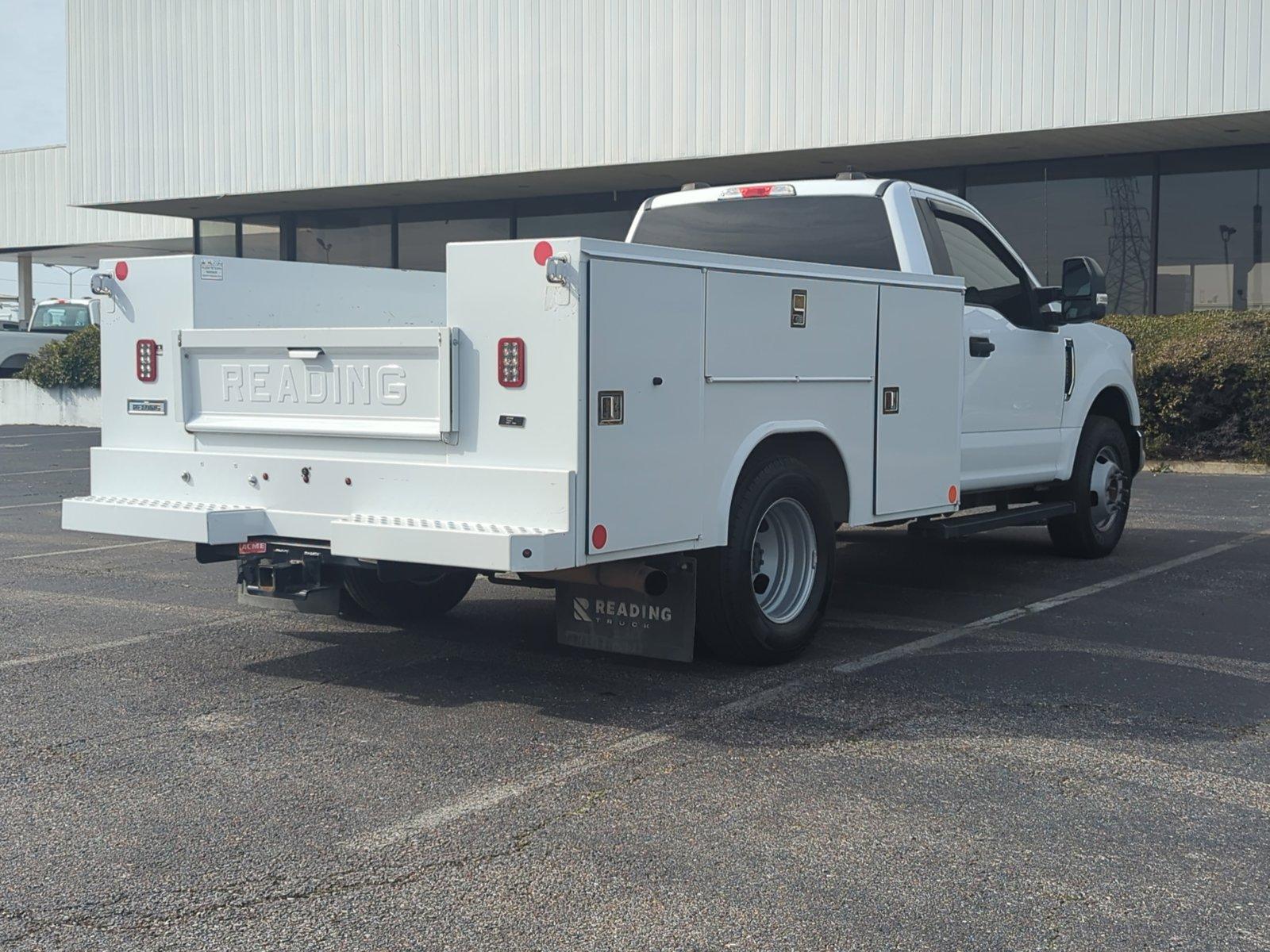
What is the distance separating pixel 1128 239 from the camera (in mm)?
19234

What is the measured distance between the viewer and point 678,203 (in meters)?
8.90

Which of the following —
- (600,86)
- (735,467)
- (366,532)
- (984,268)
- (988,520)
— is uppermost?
(600,86)

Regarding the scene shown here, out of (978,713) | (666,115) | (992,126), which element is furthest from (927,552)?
(666,115)

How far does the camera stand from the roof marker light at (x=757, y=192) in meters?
8.52

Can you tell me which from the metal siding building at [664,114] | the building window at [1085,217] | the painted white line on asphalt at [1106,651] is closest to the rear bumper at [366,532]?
the painted white line on asphalt at [1106,651]

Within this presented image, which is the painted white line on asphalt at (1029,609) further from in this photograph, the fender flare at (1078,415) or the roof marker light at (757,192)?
the roof marker light at (757,192)

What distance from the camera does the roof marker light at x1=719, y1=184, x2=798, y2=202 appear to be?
8.52 meters

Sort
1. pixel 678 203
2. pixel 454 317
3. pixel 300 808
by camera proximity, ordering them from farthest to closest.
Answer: pixel 678 203 → pixel 454 317 → pixel 300 808

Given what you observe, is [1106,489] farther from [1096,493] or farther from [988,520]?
[988,520]

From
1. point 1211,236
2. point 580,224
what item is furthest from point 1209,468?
point 580,224

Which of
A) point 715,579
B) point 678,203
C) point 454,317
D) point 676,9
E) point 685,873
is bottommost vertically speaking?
point 685,873

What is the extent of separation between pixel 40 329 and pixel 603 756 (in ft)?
102

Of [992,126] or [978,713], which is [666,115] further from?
[978,713]

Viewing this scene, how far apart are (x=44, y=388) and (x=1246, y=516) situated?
22454 millimetres
